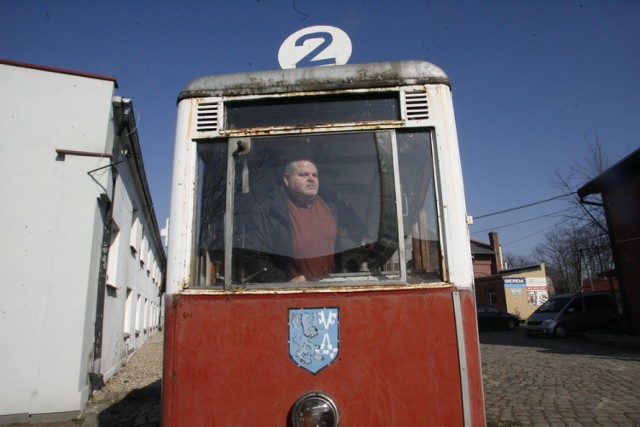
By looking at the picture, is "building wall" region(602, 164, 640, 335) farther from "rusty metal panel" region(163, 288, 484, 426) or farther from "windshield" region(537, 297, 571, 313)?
"rusty metal panel" region(163, 288, 484, 426)

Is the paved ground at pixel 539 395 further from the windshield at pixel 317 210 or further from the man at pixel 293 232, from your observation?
the man at pixel 293 232

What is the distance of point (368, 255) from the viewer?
2.32 meters

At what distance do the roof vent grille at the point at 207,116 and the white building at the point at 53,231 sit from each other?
4942mm

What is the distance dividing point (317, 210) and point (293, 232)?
19 centimetres

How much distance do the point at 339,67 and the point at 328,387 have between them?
5.63ft

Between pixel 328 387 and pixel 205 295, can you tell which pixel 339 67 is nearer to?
pixel 205 295

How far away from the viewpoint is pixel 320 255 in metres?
2.36

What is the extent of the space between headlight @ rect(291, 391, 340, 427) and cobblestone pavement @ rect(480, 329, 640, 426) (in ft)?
12.9

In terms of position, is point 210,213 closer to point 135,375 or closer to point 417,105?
point 417,105

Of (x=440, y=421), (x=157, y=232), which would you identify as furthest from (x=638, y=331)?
(x=157, y=232)

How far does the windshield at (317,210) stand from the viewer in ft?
7.54

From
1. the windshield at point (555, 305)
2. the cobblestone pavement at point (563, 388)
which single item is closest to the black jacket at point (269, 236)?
the cobblestone pavement at point (563, 388)

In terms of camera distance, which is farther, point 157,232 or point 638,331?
point 157,232

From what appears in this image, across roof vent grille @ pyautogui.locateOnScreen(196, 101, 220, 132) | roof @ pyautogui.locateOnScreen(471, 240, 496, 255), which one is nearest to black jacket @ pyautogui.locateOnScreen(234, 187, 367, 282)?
roof vent grille @ pyautogui.locateOnScreen(196, 101, 220, 132)
